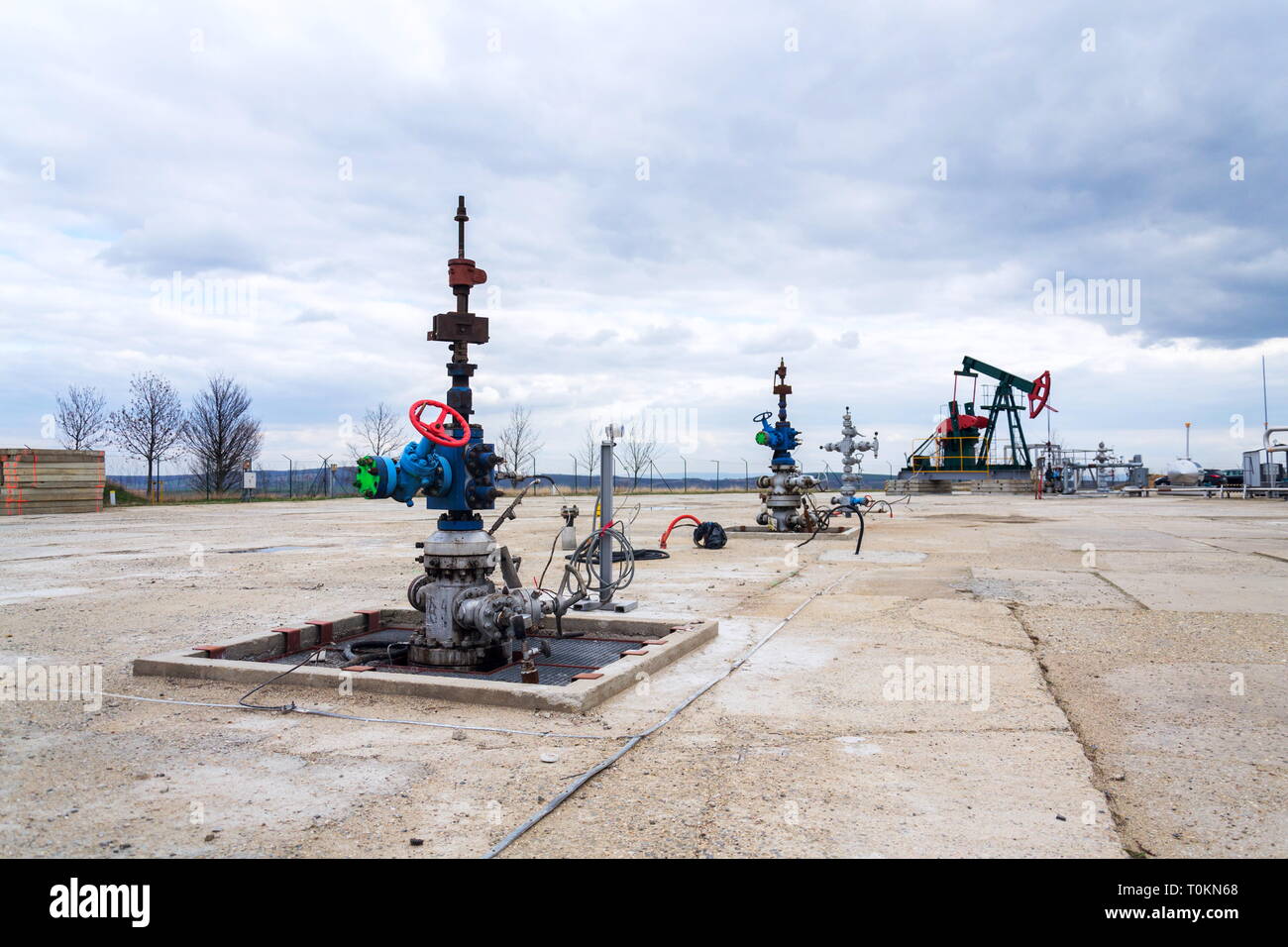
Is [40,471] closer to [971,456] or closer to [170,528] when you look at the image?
[170,528]

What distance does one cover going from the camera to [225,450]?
46500 millimetres

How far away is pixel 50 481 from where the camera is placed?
88.3ft

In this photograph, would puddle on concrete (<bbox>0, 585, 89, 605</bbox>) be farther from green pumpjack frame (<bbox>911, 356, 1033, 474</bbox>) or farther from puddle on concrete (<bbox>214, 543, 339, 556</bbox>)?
green pumpjack frame (<bbox>911, 356, 1033, 474</bbox>)

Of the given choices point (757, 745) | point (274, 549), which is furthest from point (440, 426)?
point (274, 549)

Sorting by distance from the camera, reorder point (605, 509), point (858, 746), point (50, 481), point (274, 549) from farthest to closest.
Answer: point (50, 481) < point (274, 549) < point (605, 509) < point (858, 746)

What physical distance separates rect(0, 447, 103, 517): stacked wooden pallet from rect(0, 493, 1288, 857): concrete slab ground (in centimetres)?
2153

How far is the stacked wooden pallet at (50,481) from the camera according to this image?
25.9m

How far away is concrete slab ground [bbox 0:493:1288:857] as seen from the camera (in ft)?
9.39

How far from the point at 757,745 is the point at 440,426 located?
2723mm

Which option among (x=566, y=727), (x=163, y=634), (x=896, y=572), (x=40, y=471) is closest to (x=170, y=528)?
(x=40, y=471)

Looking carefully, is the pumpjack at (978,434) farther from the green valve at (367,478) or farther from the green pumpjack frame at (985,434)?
the green valve at (367,478)

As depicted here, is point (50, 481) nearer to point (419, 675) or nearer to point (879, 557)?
point (879, 557)

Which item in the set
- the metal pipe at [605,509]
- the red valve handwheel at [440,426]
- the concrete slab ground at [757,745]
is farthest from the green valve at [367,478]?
the metal pipe at [605,509]
